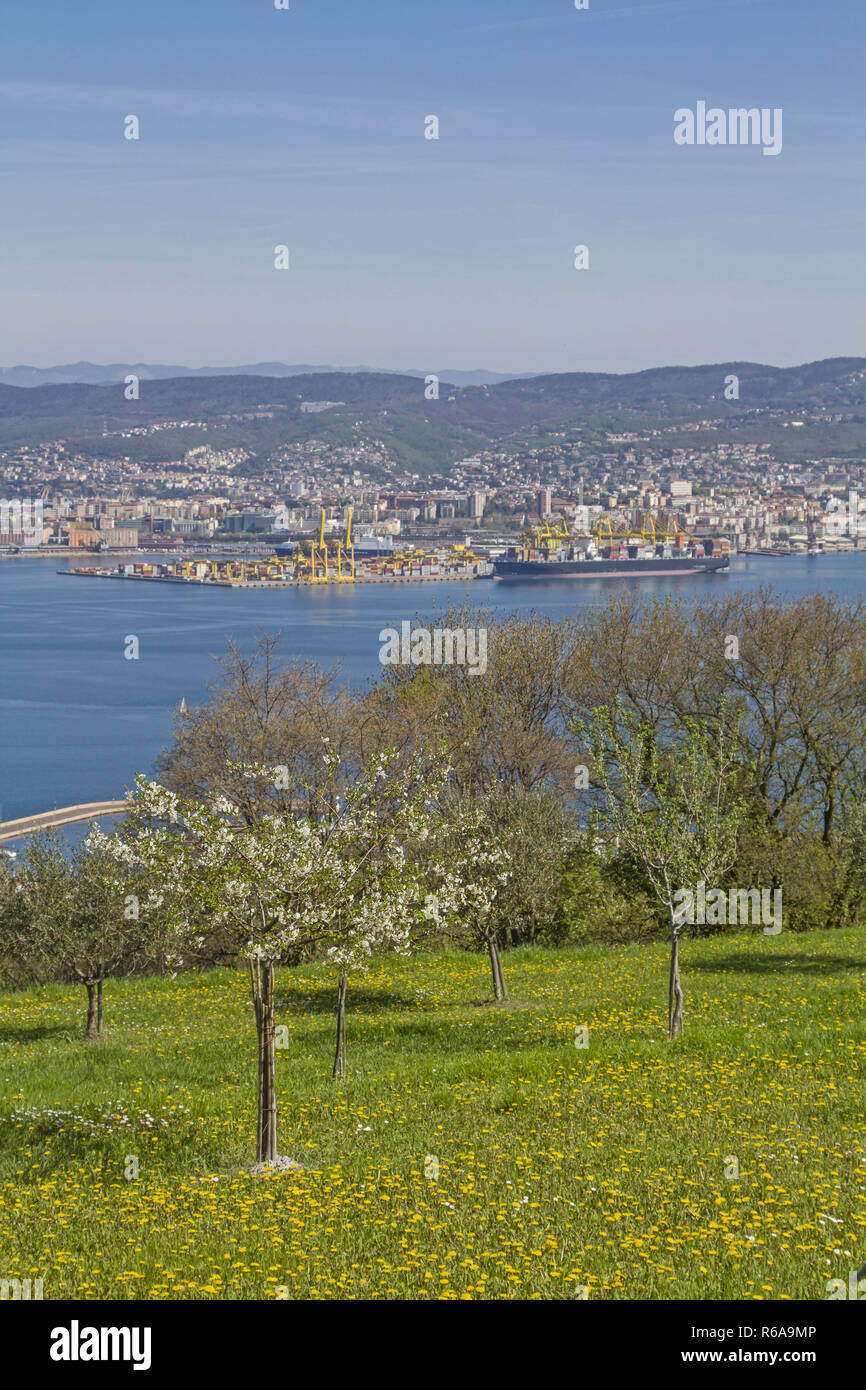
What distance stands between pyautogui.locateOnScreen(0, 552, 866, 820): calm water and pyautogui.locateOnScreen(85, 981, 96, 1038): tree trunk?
81.3 ft

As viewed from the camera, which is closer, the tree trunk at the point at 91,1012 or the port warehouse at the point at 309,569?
the tree trunk at the point at 91,1012

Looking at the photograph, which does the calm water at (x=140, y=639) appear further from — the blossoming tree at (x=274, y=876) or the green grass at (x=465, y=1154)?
the blossoming tree at (x=274, y=876)

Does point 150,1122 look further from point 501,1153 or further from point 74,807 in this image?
point 74,807

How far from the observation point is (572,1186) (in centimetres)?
787

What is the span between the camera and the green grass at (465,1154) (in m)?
6.46

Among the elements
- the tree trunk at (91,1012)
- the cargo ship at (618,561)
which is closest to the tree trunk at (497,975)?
the tree trunk at (91,1012)

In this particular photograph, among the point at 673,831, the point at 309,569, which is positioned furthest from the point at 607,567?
the point at 673,831

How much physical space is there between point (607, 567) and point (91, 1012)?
15451 cm

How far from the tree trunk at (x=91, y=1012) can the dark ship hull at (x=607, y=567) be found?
480 ft

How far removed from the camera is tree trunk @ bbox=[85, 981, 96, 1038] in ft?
51.7

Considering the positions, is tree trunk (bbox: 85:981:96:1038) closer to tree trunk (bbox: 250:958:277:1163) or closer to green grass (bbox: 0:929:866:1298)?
green grass (bbox: 0:929:866:1298)

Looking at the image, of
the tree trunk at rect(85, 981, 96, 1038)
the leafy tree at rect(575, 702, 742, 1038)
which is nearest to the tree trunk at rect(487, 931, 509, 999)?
the leafy tree at rect(575, 702, 742, 1038)

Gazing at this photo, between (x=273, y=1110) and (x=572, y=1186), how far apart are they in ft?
7.50
